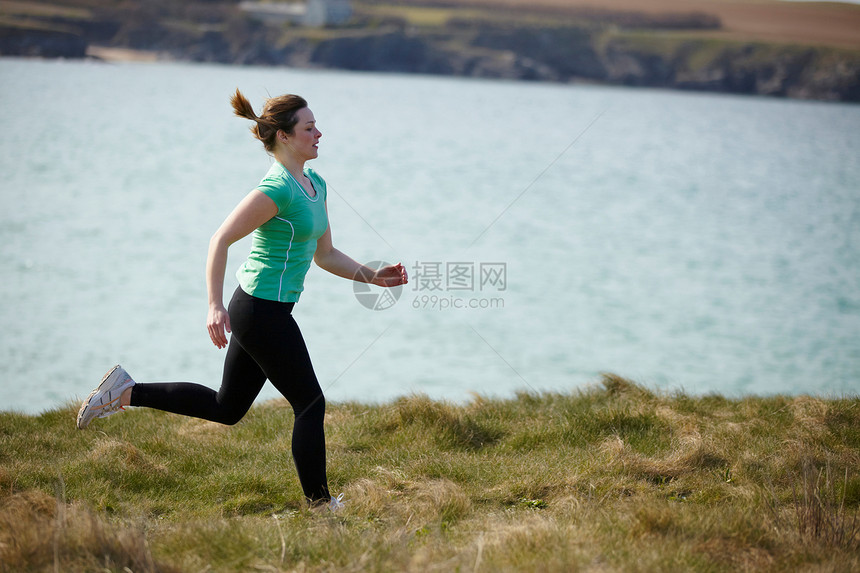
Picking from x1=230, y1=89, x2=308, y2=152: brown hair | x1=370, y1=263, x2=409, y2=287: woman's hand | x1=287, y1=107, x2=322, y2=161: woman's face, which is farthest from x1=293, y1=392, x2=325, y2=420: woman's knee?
x1=230, y1=89, x2=308, y2=152: brown hair

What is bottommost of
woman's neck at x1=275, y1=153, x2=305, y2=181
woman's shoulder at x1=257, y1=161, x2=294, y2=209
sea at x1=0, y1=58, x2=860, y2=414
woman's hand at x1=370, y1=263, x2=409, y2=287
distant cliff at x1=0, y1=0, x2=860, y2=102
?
sea at x1=0, y1=58, x2=860, y2=414


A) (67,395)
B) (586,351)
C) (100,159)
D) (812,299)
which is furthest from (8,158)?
(812,299)

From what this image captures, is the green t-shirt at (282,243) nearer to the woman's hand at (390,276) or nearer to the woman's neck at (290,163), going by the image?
the woman's neck at (290,163)

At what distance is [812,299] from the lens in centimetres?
2189

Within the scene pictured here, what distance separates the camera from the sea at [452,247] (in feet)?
54.9

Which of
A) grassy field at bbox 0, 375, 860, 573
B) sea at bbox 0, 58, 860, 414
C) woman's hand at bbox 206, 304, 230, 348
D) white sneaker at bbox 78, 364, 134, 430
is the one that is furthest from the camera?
sea at bbox 0, 58, 860, 414

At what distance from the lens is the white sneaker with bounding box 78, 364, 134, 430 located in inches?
169

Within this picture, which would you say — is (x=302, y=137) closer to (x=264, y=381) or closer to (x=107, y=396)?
(x=264, y=381)

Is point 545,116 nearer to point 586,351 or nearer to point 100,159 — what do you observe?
point 100,159

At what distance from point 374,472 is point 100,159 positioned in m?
33.5

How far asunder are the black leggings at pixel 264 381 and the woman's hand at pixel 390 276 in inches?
29.1

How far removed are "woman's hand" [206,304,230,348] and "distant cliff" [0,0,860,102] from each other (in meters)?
68.8

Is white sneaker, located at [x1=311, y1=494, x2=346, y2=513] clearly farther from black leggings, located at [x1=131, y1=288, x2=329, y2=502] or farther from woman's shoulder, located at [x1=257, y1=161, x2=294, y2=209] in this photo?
woman's shoulder, located at [x1=257, y1=161, x2=294, y2=209]

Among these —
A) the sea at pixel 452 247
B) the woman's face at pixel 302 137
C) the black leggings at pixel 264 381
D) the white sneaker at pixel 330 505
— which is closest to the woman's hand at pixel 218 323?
the black leggings at pixel 264 381
